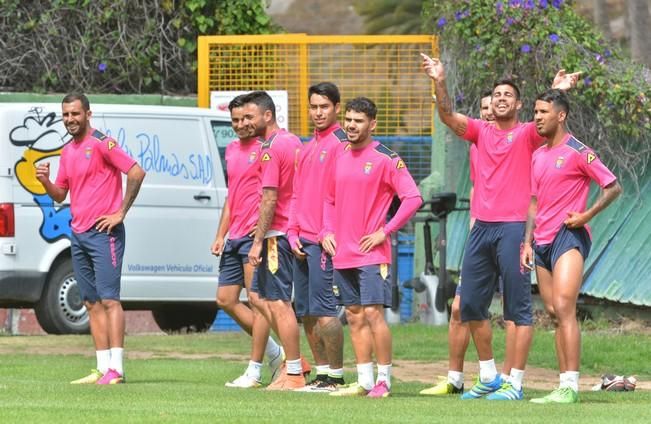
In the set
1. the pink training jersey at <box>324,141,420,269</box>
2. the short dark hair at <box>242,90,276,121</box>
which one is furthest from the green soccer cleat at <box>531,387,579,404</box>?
the short dark hair at <box>242,90,276,121</box>

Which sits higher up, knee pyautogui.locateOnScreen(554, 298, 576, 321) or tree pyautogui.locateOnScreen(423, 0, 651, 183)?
tree pyautogui.locateOnScreen(423, 0, 651, 183)

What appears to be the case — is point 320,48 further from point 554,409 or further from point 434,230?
point 554,409

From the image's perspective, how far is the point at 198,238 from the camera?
59.8 ft

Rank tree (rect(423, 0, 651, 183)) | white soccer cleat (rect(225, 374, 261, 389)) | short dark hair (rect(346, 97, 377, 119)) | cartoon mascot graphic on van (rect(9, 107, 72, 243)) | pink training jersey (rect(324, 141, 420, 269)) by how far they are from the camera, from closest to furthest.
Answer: pink training jersey (rect(324, 141, 420, 269)), short dark hair (rect(346, 97, 377, 119)), white soccer cleat (rect(225, 374, 261, 389)), cartoon mascot graphic on van (rect(9, 107, 72, 243)), tree (rect(423, 0, 651, 183))

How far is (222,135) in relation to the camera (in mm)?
18438

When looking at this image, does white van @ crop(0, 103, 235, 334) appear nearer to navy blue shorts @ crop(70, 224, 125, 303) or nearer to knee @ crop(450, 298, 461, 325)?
navy blue shorts @ crop(70, 224, 125, 303)

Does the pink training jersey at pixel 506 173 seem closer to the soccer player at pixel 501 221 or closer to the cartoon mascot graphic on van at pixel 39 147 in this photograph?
the soccer player at pixel 501 221

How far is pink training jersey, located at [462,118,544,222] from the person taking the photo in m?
11.7

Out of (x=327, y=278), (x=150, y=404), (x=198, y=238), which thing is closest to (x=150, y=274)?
(x=198, y=238)

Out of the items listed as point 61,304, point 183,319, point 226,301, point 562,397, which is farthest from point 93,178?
point 183,319

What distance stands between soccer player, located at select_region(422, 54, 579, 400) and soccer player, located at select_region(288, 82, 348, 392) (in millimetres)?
943

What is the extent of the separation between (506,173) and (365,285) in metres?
1.21

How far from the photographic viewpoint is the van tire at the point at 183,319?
20156mm

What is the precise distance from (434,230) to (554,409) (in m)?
10.0
